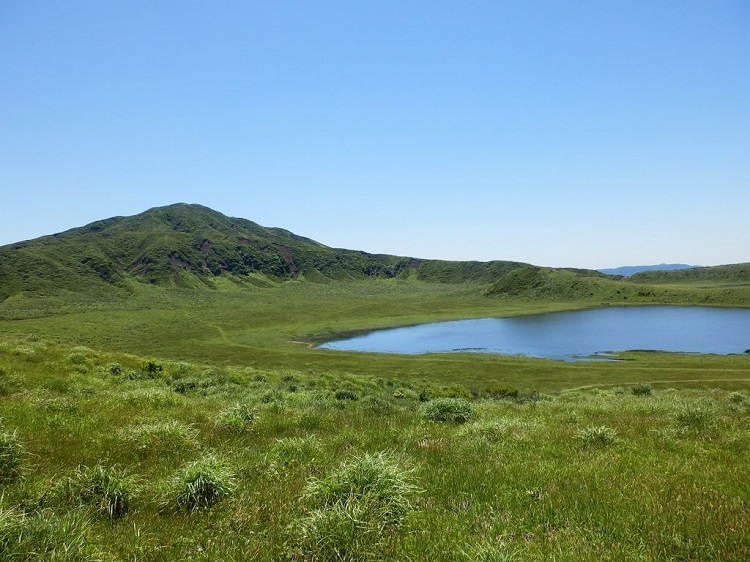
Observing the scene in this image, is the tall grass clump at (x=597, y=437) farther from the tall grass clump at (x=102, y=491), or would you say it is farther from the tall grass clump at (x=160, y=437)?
the tall grass clump at (x=102, y=491)

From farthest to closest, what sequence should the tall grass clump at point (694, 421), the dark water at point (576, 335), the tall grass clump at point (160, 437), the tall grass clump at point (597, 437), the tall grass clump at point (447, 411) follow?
the dark water at point (576, 335) → the tall grass clump at point (447, 411) → the tall grass clump at point (694, 421) → the tall grass clump at point (597, 437) → the tall grass clump at point (160, 437)

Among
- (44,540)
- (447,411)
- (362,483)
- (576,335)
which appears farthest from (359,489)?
(576,335)

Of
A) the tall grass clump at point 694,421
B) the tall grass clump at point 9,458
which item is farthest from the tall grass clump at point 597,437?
the tall grass clump at point 9,458

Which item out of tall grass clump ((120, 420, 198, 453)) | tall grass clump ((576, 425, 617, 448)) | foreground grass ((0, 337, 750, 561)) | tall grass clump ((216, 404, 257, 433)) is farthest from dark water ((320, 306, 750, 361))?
tall grass clump ((120, 420, 198, 453))

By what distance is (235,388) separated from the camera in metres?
28.2

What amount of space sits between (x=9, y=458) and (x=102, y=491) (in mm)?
2086

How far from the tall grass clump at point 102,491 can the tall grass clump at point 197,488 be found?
1.85ft

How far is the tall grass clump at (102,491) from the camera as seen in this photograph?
6.23m

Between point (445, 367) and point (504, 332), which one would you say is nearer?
point (445, 367)

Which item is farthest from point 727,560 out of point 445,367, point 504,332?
point 504,332

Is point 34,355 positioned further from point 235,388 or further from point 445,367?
point 445,367

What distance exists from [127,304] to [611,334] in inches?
8079

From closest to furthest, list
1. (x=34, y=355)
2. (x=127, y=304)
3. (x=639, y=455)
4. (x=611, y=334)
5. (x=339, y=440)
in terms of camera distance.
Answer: (x=639, y=455), (x=339, y=440), (x=34, y=355), (x=611, y=334), (x=127, y=304)

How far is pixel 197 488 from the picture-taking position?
6594mm
